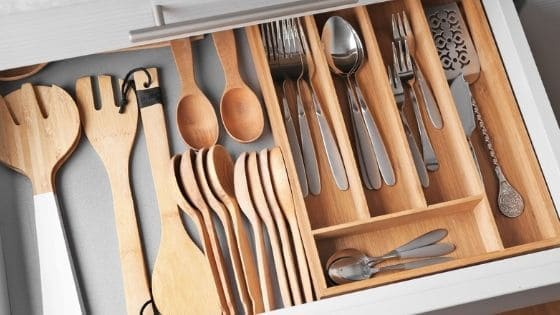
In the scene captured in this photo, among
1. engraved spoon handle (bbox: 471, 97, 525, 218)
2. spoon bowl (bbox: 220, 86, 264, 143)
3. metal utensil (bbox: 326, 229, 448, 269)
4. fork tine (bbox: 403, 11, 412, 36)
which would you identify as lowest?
metal utensil (bbox: 326, 229, 448, 269)

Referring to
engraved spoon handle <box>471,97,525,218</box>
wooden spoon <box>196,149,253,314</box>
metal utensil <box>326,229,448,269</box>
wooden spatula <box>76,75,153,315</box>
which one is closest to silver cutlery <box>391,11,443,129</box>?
engraved spoon handle <box>471,97,525,218</box>

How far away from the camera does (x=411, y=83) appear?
1252mm

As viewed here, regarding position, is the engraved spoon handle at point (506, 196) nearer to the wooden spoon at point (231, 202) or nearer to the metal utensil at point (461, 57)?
the metal utensil at point (461, 57)

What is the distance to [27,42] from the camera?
1.05m

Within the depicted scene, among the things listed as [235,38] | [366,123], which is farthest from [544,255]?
[235,38]

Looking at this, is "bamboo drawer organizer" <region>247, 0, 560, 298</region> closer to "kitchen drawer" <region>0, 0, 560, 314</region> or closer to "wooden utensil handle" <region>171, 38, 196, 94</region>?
"kitchen drawer" <region>0, 0, 560, 314</region>

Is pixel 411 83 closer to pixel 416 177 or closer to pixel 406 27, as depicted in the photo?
pixel 406 27

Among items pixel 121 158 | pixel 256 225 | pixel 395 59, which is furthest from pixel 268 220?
pixel 395 59

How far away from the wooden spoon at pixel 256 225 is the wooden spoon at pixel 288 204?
50 millimetres

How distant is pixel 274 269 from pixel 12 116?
566 millimetres

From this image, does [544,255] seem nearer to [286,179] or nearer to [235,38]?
[286,179]

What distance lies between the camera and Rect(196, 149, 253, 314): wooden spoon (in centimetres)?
109

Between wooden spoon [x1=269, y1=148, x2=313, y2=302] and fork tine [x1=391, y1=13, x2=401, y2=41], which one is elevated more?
fork tine [x1=391, y1=13, x2=401, y2=41]

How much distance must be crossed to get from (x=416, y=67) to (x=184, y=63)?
45cm
